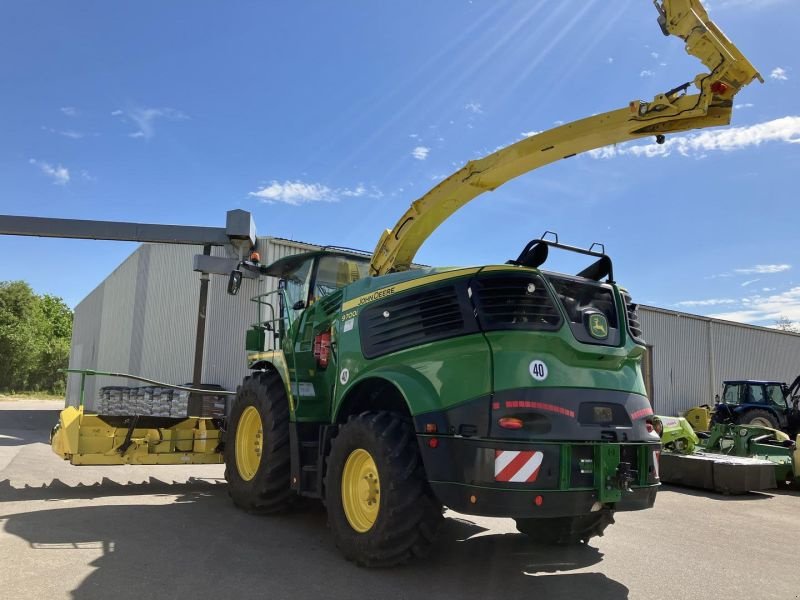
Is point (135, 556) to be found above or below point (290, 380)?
below

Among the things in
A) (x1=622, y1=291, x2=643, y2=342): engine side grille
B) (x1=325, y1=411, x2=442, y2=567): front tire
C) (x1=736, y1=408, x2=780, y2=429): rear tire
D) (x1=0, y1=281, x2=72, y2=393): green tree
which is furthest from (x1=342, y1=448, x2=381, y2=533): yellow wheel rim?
(x1=0, y1=281, x2=72, y2=393): green tree

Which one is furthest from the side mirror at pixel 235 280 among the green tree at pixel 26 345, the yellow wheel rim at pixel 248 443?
the green tree at pixel 26 345

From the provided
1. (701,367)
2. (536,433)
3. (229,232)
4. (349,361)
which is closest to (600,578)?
(536,433)

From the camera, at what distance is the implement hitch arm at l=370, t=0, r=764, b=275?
540cm

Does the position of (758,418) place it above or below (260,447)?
above

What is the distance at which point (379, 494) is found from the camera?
5.02m

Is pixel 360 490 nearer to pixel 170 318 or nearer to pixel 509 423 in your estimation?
pixel 509 423

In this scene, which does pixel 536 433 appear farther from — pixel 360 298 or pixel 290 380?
pixel 290 380

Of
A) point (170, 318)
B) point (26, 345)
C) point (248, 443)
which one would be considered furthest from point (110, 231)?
Answer: point (26, 345)

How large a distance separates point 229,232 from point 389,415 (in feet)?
34.8

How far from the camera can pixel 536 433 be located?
4562 mm

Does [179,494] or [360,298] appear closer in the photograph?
[360,298]

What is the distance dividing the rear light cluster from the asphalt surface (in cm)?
173

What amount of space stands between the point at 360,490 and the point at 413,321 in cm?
152
